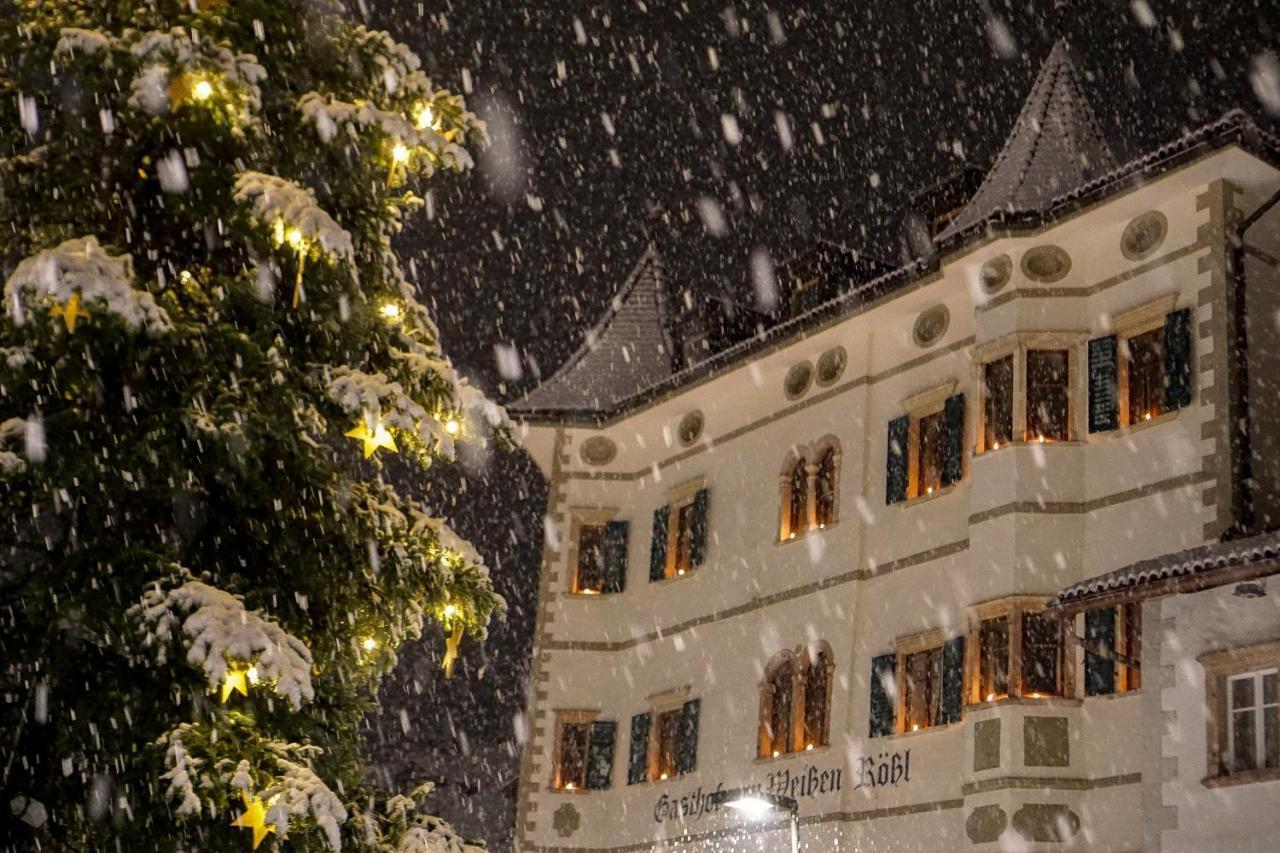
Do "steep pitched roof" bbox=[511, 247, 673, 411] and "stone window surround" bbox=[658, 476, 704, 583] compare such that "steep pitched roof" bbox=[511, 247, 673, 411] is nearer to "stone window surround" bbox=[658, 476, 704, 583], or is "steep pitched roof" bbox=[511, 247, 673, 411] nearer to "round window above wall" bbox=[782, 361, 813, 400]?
"stone window surround" bbox=[658, 476, 704, 583]

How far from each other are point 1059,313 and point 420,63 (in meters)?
9.29

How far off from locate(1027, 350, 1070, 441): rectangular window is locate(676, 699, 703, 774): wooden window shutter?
7498 millimetres

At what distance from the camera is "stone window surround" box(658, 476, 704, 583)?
25.6m

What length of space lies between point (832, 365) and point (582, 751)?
7.56 meters

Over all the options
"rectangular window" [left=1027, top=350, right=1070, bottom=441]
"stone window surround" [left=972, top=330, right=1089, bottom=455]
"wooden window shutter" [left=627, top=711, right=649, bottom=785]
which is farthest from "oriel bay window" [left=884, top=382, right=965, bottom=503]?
"wooden window shutter" [left=627, top=711, right=649, bottom=785]

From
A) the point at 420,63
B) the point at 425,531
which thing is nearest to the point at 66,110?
the point at 420,63

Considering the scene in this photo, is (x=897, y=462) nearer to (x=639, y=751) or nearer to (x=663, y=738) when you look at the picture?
(x=663, y=738)

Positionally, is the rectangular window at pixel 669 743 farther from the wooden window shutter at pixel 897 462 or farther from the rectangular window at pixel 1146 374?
the rectangular window at pixel 1146 374

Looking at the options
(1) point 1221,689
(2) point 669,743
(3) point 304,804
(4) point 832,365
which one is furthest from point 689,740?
(3) point 304,804

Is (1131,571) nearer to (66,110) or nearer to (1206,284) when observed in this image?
(1206,284)

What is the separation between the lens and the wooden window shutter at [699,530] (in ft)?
82.5

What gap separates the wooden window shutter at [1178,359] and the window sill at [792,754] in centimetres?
660

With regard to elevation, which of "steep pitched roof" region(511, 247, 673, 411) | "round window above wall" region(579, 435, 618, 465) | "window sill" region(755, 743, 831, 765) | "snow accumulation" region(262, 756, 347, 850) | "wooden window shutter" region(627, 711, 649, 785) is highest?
"steep pitched roof" region(511, 247, 673, 411)

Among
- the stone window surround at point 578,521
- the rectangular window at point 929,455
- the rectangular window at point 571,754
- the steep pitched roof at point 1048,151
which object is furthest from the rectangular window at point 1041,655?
the stone window surround at point 578,521
